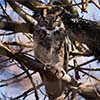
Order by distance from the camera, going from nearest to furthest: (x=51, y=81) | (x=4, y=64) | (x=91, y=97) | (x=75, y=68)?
(x=91, y=97) < (x=51, y=81) < (x=75, y=68) < (x=4, y=64)

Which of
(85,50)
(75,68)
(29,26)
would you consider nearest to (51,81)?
(75,68)

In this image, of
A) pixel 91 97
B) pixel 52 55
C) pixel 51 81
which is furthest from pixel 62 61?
pixel 91 97

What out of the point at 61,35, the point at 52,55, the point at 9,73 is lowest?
the point at 9,73

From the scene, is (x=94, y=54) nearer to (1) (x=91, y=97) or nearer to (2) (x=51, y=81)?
(2) (x=51, y=81)

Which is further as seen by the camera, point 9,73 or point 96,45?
point 9,73

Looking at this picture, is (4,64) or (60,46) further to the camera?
(4,64)

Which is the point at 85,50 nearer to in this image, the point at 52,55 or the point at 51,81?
the point at 52,55

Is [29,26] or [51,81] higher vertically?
[29,26]

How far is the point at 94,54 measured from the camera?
2.20m

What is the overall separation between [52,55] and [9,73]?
382 mm

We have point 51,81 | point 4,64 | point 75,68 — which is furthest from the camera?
point 4,64

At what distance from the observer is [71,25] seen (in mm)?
2082

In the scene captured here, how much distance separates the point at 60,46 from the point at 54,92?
1.44 feet

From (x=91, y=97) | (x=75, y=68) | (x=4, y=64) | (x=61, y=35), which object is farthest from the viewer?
(x=4, y=64)
